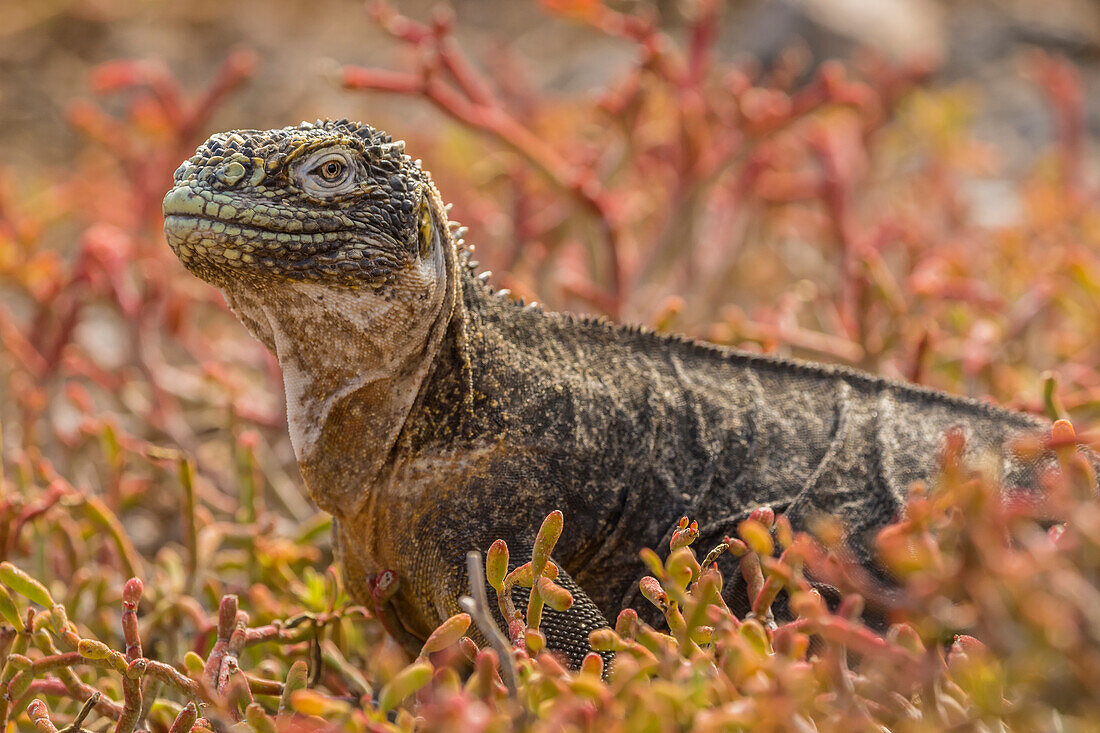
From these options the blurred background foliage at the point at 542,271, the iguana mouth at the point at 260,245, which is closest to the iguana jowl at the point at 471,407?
the iguana mouth at the point at 260,245

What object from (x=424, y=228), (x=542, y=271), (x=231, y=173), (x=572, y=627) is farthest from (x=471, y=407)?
(x=542, y=271)

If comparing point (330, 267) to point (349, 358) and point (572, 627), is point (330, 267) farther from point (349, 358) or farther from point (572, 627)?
point (572, 627)

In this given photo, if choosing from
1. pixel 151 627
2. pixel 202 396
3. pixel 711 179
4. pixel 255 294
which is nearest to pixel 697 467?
pixel 255 294

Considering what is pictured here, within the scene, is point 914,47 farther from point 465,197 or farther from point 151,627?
point 151,627

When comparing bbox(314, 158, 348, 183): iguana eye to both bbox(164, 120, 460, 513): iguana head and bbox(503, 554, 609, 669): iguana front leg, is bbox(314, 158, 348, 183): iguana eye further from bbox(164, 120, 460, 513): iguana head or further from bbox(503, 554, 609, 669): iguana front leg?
bbox(503, 554, 609, 669): iguana front leg

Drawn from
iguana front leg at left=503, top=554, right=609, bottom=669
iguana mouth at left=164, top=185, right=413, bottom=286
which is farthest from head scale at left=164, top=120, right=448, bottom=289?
iguana front leg at left=503, top=554, right=609, bottom=669

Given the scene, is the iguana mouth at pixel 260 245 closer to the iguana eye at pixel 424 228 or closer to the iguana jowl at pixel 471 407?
the iguana jowl at pixel 471 407
